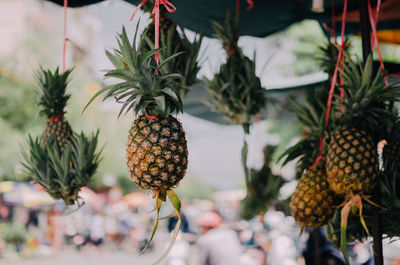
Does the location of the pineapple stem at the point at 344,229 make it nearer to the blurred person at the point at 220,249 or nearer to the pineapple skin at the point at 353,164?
the pineapple skin at the point at 353,164

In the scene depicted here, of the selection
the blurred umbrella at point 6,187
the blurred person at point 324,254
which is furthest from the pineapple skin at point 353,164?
the blurred umbrella at point 6,187

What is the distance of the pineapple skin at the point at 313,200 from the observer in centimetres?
180

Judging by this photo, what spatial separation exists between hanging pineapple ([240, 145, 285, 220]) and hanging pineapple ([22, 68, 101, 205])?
97.6 inches

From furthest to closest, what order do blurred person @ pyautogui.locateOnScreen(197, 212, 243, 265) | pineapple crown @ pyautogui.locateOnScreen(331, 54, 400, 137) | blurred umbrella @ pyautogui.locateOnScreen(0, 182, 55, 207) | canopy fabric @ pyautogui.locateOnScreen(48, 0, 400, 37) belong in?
1. blurred umbrella @ pyautogui.locateOnScreen(0, 182, 55, 207)
2. blurred person @ pyautogui.locateOnScreen(197, 212, 243, 265)
3. canopy fabric @ pyautogui.locateOnScreen(48, 0, 400, 37)
4. pineapple crown @ pyautogui.locateOnScreen(331, 54, 400, 137)

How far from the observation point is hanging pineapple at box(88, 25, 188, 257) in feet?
3.88

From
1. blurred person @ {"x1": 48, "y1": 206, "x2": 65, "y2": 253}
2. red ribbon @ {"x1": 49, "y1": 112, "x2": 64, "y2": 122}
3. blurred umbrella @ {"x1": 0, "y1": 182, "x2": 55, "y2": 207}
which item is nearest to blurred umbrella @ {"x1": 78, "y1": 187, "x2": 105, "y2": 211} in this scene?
blurred person @ {"x1": 48, "y1": 206, "x2": 65, "y2": 253}

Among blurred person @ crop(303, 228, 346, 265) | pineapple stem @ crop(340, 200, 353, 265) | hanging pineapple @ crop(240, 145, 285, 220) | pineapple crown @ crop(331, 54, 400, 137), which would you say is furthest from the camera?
hanging pineapple @ crop(240, 145, 285, 220)

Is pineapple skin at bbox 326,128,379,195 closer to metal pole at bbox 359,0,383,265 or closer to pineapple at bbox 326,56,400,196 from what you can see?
pineapple at bbox 326,56,400,196

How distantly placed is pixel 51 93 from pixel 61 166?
43cm

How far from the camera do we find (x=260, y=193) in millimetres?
4055

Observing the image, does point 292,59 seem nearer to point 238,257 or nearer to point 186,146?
point 238,257

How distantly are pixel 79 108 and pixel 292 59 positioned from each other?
10520 mm

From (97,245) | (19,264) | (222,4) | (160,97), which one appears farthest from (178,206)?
(97,245)

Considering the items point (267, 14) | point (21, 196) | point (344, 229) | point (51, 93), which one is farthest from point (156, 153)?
point (21, 196)
